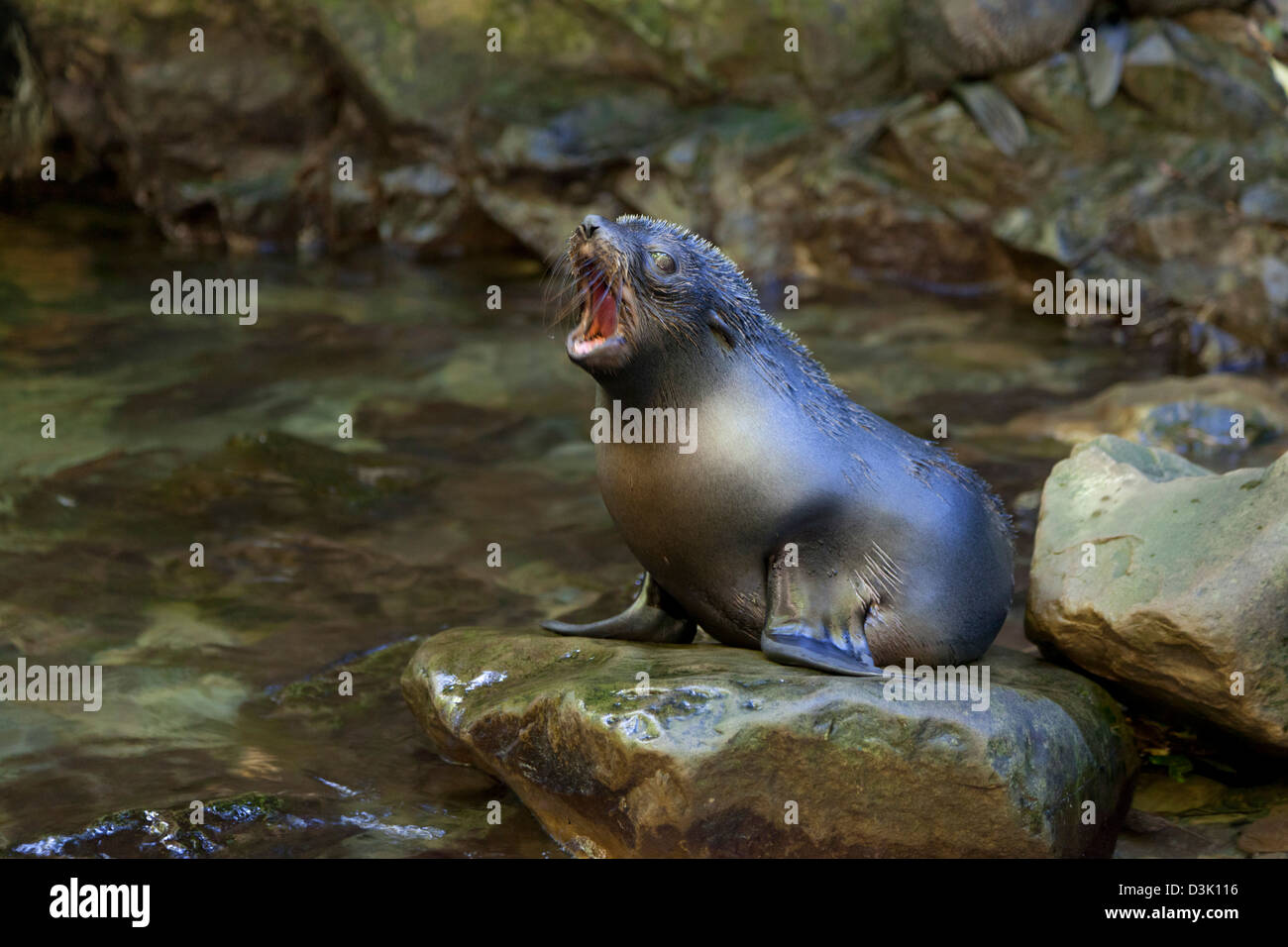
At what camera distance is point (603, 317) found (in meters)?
3.96

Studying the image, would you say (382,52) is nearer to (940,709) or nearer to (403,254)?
(403,254)

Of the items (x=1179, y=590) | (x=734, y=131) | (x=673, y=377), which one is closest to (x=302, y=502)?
(x=673, y=377)

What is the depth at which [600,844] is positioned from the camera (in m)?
3.99

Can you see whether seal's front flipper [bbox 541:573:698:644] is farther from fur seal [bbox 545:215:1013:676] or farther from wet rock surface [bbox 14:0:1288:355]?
wet rock surface [bbox 14:0:1288:355]

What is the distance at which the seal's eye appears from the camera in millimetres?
4035

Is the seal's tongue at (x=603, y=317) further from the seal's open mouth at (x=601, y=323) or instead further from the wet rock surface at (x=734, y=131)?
the wet rock surface at (x=734, y=131)

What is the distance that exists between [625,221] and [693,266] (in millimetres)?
243

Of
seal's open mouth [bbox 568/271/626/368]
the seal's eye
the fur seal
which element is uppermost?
the seal's eye

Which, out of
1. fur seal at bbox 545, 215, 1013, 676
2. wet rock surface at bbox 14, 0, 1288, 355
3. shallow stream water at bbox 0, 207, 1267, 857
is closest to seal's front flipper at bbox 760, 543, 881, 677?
fur seal at bbox 545, 215, 1013, 676

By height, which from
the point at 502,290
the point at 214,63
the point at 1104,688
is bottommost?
the point at 1104,688

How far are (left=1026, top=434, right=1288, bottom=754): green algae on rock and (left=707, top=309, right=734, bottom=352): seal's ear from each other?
127cm

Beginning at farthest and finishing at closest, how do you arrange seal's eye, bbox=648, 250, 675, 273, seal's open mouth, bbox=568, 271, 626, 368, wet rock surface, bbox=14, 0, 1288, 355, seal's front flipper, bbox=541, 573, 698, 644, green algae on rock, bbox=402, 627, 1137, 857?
wet rock surface, bbox=14, 0, 1288, 355, seal's front flipper, bbox=541, 573, 698, 644, seal's eye, bbox=648, 250, 675, 273, seal's open mouth, bbox=568, 271, 626, 368, green algae on rock, bbox=402, 627, 1137, 857

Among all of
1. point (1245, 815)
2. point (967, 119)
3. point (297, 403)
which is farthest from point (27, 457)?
point (967, 119)

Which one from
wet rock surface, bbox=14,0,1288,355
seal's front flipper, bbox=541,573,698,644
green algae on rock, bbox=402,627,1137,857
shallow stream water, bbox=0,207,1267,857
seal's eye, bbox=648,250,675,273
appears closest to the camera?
green algae on rock, bbox=402,627,1137,857
